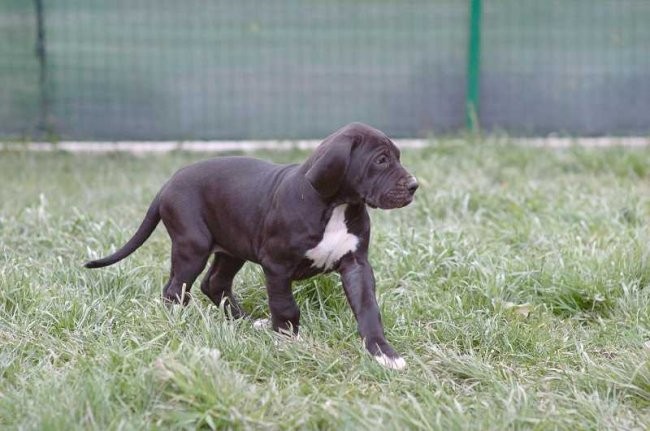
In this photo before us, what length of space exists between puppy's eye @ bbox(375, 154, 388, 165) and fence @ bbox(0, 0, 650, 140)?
5.93 metres

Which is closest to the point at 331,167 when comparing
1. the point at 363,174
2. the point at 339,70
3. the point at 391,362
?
the point at 363,174

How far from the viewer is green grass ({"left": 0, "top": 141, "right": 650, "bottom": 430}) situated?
11.8 ft

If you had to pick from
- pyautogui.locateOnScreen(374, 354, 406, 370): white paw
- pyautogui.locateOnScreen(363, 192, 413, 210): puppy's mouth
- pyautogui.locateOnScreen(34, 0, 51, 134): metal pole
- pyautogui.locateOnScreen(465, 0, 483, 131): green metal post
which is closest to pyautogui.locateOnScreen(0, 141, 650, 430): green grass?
pyautogui.locateOnScreen(374, 354, 406, 370): white paw

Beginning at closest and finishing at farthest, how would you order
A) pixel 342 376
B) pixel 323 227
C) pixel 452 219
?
1. pixel 342 376
2. pixel 323 227
3. pixel 452 219

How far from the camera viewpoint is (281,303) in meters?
4.44

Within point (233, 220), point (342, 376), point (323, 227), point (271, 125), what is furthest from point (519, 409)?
point (271, 125)

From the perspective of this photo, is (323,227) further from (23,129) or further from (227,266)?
(23,129)

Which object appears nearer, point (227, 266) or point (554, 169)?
point (227, 266)


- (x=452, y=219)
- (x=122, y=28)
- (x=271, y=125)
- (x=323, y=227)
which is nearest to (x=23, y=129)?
(x=122, y=28)

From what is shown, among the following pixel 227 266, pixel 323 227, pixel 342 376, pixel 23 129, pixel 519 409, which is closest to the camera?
pixel 519 409

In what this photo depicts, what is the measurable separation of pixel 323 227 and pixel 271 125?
6.00 metres

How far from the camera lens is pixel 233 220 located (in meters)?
4.64

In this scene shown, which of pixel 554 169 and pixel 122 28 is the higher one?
pixel 122 28

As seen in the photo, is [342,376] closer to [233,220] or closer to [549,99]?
[233,220]
